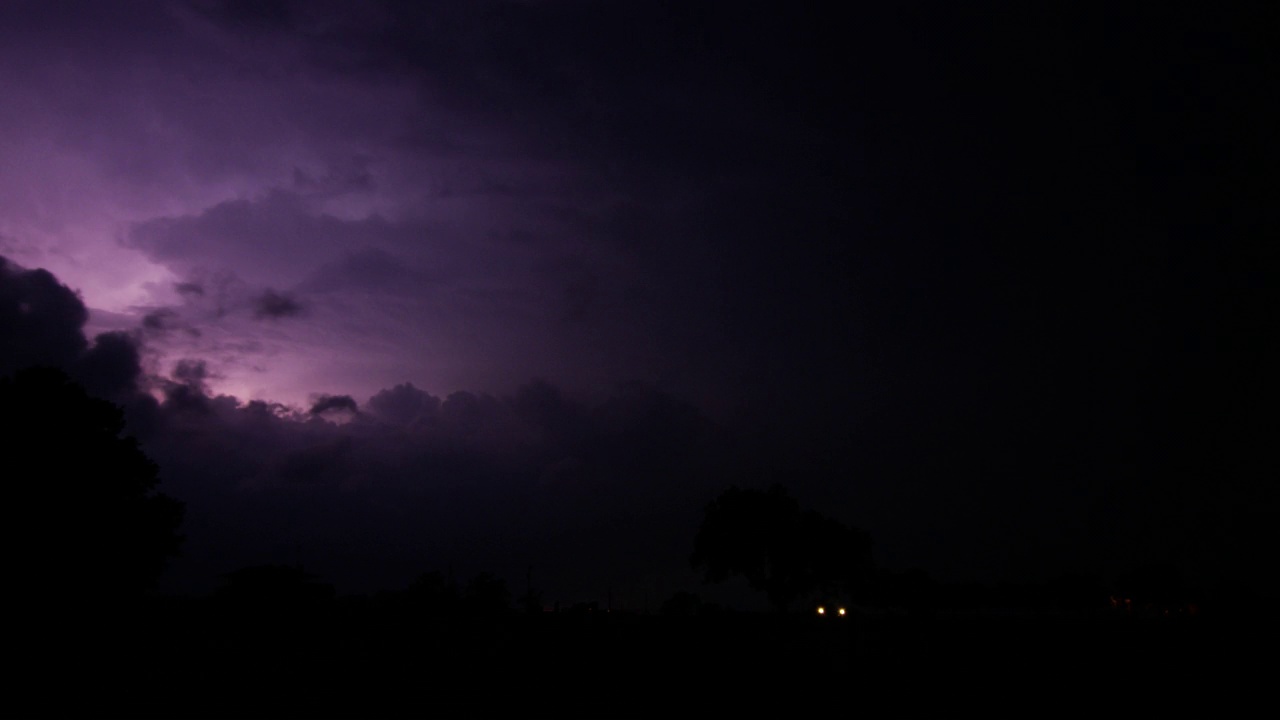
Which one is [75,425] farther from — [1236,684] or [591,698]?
[1236,684]

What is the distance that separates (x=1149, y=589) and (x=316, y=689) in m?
123

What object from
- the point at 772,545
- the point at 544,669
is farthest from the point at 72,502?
the point at 772,545

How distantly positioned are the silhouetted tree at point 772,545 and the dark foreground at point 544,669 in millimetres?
33799

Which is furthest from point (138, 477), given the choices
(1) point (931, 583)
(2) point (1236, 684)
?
(1) point (931, 583)

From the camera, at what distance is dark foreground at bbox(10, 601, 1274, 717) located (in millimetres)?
27109

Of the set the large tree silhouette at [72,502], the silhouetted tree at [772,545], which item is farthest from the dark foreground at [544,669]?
the silhouetted tree at [772,545]

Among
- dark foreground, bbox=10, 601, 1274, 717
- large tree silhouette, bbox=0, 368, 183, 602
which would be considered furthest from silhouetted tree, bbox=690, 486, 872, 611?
large tree silhouette, bbox=0, 368, 183, 602

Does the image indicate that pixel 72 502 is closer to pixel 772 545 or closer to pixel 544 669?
pixel 544 669

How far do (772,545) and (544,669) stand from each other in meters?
44.8

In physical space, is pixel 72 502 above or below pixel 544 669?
above

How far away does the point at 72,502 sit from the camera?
35000mm

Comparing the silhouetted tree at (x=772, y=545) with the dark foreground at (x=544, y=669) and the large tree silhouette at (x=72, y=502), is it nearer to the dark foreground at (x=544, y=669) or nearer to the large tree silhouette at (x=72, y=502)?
the dark foreground at (x=544, y=669)

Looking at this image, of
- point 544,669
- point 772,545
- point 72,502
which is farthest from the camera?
point 772,545

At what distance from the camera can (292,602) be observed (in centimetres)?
3425
